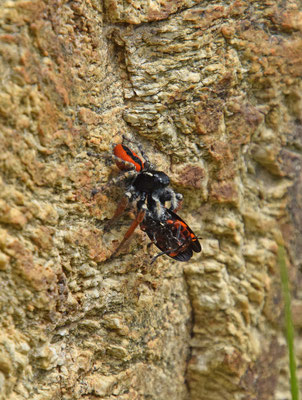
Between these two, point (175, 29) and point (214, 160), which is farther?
point (214, 160)

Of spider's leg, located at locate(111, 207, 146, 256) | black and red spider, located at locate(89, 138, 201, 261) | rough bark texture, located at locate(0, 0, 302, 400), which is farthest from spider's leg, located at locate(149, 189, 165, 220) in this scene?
rough bark texture, located at locate(0, 0, 302, 400)

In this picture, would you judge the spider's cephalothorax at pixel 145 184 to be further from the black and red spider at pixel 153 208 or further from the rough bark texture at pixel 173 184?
the rough bark texture at pixel 173 184

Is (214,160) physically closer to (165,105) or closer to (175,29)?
(165,105)

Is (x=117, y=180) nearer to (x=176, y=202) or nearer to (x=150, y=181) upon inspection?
(x=150, y=181)

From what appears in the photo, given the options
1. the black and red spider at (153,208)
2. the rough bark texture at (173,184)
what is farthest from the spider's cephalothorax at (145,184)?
the rough bark texture at (173,184)

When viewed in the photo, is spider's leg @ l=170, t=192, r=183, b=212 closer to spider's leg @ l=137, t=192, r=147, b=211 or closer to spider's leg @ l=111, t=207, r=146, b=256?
spider's leg @ l=137, t=192, r=147, b=211

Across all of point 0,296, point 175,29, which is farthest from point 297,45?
point 0,296
